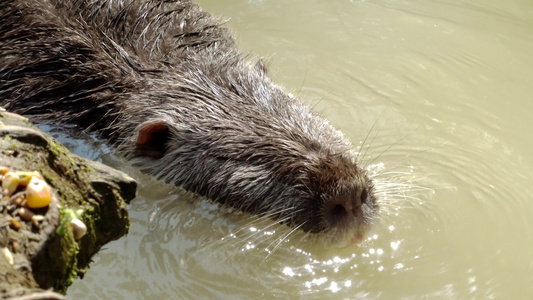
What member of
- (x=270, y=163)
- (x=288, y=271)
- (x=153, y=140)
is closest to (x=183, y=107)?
(x=153, y=140)

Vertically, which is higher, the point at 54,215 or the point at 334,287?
the point at 54,215

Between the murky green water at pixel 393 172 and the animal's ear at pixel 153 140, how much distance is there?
223mm

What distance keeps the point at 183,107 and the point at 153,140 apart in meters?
0.34

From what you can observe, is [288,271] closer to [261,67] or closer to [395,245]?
[395,245]

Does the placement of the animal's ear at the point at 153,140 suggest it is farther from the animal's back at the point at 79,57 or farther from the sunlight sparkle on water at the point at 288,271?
the sunlight sparkle on water at the point at 288,271

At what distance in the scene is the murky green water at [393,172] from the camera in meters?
4.33

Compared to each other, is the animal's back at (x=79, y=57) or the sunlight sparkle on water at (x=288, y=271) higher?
the animal's back at (x=79, y=57)

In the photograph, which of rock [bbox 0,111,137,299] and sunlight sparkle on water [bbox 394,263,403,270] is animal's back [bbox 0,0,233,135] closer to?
rock [bbox 0,111,137,299]

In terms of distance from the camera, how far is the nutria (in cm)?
→ 419

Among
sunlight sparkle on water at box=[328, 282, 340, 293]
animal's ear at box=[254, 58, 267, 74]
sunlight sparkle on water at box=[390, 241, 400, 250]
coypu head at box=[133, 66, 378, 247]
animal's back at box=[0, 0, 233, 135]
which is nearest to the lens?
coypu head at box=[133, 66, 378, 247]

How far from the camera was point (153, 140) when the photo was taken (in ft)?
15.9

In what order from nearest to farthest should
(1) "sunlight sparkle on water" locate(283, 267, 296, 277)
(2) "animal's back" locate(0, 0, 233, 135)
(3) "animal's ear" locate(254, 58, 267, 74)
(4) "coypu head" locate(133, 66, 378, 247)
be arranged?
(4) "coypu head" locate(133, 66, 378, 247)
(1) "sunlight sparkle on water" locate(283, 267, 296, 277)
(2) "animal's back" locate(0, 0, 233, 135)
(3) "animal's ear" locate(254, 58, 267, 74)

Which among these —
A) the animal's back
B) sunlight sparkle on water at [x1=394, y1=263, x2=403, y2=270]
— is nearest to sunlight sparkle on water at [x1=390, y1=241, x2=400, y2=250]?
sunlight sparkle on water at [x1=394, y1=263, x2=403, y2=270]

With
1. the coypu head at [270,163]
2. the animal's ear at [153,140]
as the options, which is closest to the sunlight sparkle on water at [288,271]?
the coypu head at [270,163]
